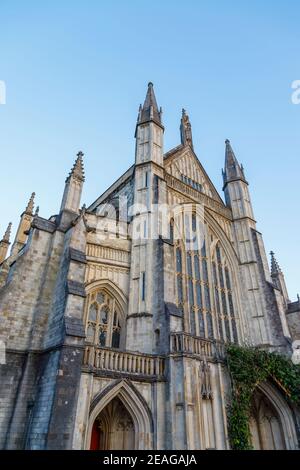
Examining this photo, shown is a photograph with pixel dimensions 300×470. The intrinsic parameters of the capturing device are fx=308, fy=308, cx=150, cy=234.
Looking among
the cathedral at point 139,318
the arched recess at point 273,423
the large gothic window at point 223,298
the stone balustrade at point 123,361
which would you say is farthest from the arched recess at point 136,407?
the large gothic window at point 223,298

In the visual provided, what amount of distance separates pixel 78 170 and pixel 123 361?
30.9 ft

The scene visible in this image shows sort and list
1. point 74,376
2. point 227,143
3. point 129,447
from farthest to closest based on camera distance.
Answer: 1. point 227,143
2. point 129,447
3. point 74,376

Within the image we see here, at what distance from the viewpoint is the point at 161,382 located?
33.7 ft

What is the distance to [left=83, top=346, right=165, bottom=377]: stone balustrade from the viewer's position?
954cm

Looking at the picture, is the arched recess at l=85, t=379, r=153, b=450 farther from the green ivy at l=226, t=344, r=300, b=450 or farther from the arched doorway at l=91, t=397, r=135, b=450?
the green ivy at l=226, t=344, r=300, b=450

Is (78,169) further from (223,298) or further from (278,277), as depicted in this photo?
(278,277)

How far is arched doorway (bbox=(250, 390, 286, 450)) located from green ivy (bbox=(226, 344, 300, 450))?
1.30 meters

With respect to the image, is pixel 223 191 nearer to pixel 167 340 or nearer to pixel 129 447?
pixel 167 340

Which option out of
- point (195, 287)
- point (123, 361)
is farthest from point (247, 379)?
point (195, 287)

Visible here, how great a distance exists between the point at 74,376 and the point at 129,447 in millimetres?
3366

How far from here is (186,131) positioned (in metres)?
23.8

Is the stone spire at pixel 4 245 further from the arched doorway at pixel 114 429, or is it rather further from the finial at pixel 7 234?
the arched doorway at pixel 114 429

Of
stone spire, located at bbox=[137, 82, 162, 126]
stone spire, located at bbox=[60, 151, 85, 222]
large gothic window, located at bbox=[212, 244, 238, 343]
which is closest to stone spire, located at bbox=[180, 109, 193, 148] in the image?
stone spire, located at bbox=[137, 82, 162, 126]
